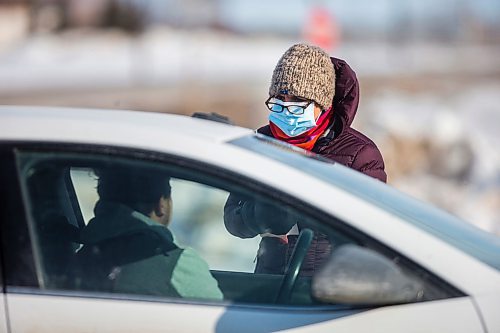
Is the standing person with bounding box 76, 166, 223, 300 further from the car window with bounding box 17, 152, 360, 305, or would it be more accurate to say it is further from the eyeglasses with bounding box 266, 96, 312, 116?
the eyeglasses with bounding box 266, 96, 312, 116

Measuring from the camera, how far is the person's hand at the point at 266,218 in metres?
3.01

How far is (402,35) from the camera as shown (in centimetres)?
6750

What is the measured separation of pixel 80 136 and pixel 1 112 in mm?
422

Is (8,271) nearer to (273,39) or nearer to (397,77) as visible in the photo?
(397,77)

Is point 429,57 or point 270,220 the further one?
point 429,57

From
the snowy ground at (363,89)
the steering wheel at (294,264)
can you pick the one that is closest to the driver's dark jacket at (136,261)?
the steering wheel at (294,264)

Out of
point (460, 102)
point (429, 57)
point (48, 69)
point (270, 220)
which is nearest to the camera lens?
point (270, 220)

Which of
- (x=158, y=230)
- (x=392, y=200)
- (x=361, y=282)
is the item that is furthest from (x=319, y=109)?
(x=361, y=282)

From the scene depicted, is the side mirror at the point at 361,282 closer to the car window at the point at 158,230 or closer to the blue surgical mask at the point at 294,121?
the car window at the point at 158,230

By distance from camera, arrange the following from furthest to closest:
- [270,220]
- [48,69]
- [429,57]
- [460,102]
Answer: [429,57] → [48,69] → [460,102] → [270,220]

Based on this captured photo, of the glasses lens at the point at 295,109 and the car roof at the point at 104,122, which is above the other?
the car roof at the point at 104,122

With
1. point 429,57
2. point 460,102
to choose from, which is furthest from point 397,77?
point 429,57

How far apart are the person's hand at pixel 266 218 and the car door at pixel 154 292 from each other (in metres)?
0.04

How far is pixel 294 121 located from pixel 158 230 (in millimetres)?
1367
